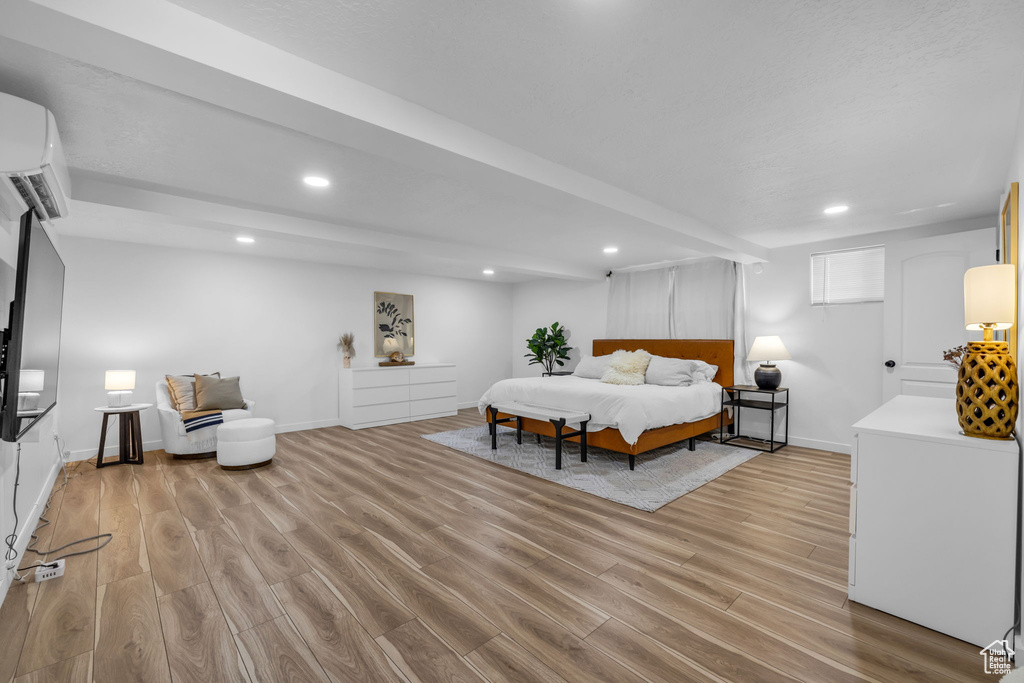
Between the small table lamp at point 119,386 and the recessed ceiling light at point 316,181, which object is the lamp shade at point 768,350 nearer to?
the recessed ceiling light at point 316,181

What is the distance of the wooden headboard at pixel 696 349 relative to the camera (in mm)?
5565

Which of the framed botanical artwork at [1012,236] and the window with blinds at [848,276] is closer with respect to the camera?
the framed botanical artwork at [1012,236]

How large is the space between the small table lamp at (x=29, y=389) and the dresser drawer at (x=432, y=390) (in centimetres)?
464

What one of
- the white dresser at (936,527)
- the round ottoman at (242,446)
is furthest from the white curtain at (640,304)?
the round ottoman at (242,446)

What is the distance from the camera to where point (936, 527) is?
1842 mm

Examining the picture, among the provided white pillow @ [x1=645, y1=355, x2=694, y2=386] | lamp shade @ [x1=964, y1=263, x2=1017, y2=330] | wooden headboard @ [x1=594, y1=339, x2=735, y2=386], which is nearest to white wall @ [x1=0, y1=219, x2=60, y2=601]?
lamp shade @ [x1=964, y1=263, x2=1017, y2=330]

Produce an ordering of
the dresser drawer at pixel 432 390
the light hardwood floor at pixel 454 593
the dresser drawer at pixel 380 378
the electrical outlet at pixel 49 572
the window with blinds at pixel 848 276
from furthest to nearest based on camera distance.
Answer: the dresser drawer at pixel 432 390
the dresser drawer at pixel 380 378
the window with blinds at pixel 848 276
the electrical outlet at pixel 49 572
the light hardwood floor at pixel 454 593

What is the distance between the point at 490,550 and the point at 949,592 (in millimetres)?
2089

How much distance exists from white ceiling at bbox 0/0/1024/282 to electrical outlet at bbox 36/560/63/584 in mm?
2288

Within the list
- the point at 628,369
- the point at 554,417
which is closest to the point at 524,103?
the point at 554,417

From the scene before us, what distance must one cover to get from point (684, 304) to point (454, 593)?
202 inches

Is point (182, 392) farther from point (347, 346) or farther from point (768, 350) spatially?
point (768, 350)

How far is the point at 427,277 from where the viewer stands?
24.3 ft

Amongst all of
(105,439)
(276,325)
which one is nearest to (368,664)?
(105,439)
